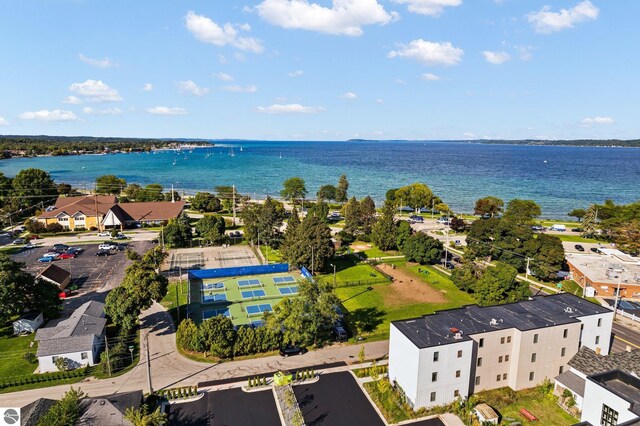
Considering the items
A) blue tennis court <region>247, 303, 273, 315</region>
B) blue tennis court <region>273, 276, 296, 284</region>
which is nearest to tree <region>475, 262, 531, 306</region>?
blue tennis court <region>247, 303, 273, 315</region>

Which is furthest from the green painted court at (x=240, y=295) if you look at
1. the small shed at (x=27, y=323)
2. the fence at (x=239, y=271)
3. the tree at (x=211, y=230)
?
the tree at (x=211, y=230)

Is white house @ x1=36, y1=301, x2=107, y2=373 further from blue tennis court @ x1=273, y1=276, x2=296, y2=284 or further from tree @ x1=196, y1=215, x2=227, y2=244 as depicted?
tree @ x1=196, y1=215, x2=227, y2=244

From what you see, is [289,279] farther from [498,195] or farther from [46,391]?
[498,195]

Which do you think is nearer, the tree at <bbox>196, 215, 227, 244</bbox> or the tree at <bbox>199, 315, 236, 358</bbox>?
the tree at <bbox>199, 315, 236, 358</bbox>

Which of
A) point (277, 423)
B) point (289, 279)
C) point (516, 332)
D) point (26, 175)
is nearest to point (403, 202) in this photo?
point (289, 279)

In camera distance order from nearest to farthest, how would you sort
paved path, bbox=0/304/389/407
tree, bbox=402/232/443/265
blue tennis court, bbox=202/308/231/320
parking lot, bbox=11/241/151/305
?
paved path, bbox=0/304/389/407
blue tennis court, bbox=202/308/231/320
parking lot, bbox=11/241/151/305
tree, bbox=402/232/443/265

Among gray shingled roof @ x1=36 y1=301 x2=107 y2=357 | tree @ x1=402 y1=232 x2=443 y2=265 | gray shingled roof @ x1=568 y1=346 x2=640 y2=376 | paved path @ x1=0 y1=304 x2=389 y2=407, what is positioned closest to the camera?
gray shingled roof @ x1=568 y1=346 x2=640 y2=376

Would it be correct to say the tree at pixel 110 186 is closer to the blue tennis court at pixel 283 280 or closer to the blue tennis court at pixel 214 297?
the blue tennis court at pixel 283 280
